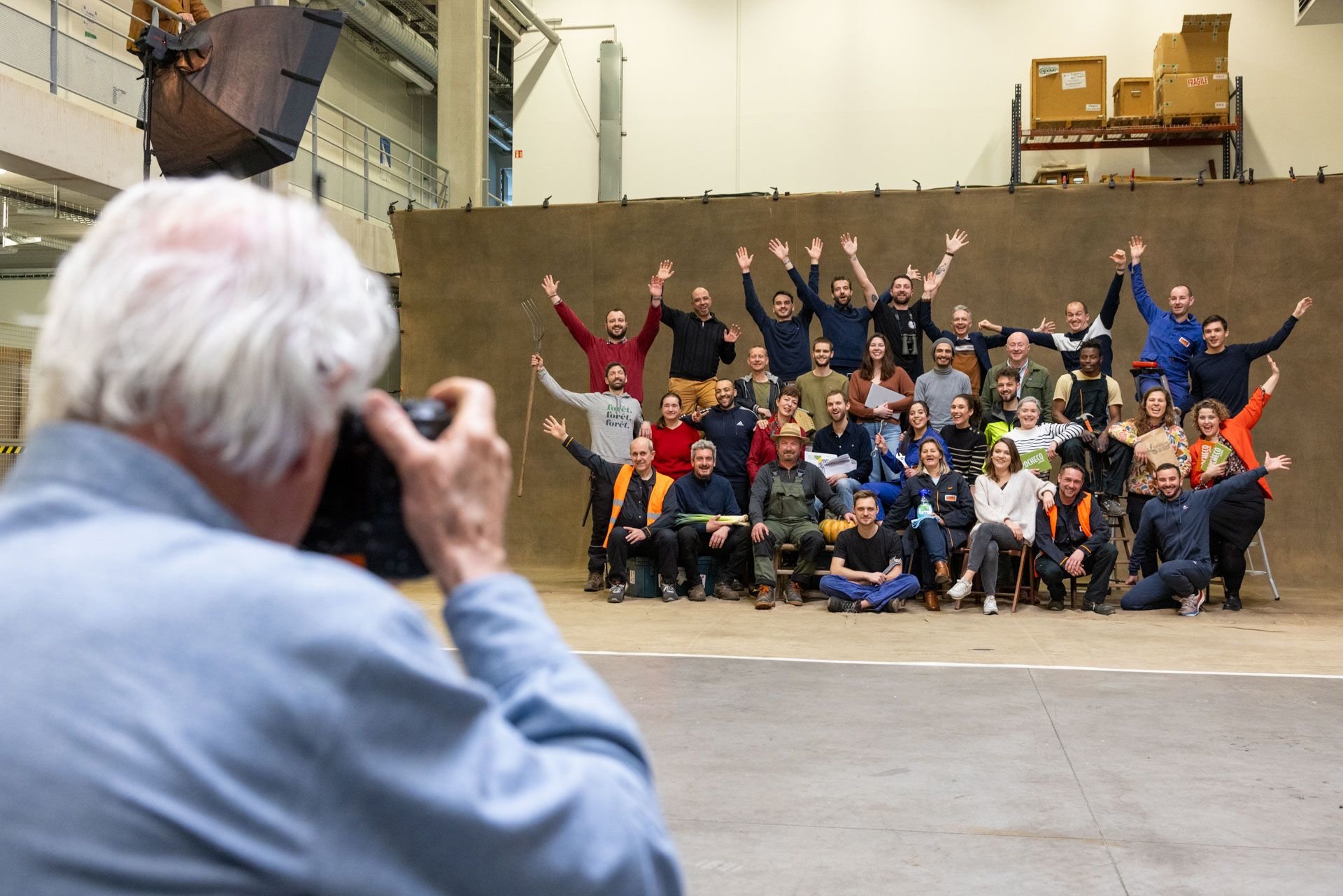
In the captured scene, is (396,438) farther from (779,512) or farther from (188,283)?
(779,512)

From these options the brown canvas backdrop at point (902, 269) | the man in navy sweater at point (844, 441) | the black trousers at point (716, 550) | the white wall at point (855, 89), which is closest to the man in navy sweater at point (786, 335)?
the man in navy sweater at point (844, 441)

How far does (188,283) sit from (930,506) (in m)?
8.41

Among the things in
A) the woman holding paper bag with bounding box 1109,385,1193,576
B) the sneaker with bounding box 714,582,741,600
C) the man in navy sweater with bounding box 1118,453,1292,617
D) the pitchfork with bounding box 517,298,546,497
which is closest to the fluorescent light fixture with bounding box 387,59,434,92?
the pitchfork with bounding box 517,298,546,497

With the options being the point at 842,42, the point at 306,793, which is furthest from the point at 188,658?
the point at 842,42

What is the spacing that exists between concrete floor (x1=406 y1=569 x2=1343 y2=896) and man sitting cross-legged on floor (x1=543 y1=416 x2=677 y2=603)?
1730 millimetres

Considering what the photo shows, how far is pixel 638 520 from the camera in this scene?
9.25m

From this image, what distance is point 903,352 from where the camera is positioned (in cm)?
995

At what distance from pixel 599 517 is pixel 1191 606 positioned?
4.54 meters

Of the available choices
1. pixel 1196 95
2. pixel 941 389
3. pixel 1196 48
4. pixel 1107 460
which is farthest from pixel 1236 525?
pixel 1196 48

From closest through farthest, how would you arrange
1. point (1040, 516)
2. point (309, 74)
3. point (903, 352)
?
point (309, 74) → point (1040, 516) → point (903, 352)

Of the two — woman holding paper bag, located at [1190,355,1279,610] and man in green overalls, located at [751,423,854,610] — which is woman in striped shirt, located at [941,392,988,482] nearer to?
man in green overalls, located at [751,423,854,610]

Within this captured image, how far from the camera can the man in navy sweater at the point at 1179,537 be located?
8.44 meters

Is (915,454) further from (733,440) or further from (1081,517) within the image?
(733,440)

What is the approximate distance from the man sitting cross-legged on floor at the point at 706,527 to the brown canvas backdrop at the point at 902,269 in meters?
2.36
